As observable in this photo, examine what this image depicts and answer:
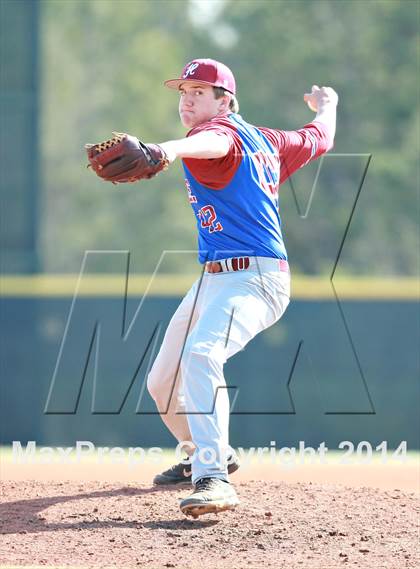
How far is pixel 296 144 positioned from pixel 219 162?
58 centimetres

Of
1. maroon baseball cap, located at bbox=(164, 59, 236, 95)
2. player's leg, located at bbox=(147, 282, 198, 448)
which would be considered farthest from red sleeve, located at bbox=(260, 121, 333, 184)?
player's leg, located at bbox=(147, 282, 198, 448)

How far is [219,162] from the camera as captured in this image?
12.2 feet

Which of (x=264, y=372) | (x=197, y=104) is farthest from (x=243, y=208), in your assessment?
(x=264, y=372)

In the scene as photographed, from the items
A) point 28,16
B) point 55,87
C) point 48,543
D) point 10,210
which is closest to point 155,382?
point 48,543

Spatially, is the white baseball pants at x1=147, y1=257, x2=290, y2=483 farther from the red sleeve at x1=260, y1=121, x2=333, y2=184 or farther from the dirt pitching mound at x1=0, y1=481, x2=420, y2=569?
the red sleeve at x1=260, y1=121, x2=333, y2=184

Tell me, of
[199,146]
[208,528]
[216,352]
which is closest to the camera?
[199,146]

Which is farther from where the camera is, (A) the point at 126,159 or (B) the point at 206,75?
(B) the point at 206,75

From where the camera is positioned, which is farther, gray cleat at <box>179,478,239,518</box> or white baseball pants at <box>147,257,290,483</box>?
white baseball pants at <box>147,257,290,483</box>

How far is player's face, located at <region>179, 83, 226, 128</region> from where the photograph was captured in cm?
392

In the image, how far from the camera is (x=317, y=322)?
8.09m

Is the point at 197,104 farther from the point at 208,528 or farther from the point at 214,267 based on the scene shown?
the point at 208,528

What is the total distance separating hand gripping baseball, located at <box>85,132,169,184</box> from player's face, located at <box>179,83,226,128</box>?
634 millimetres

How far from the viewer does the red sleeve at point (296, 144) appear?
4.12 m

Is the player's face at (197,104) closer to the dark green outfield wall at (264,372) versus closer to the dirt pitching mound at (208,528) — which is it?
the dirt pitching mound at (208,528)
